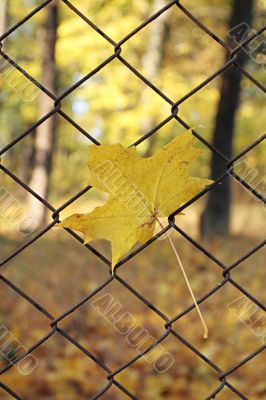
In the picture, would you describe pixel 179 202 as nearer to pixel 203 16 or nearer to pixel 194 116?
pixel 194 116

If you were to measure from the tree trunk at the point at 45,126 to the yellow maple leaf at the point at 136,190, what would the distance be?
26.4ft

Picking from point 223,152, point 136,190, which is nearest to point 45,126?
point 223,152

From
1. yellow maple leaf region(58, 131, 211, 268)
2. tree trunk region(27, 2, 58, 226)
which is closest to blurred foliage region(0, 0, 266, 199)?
tree trunk region(27, 2, 58, 226)

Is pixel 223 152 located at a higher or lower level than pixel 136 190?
higher

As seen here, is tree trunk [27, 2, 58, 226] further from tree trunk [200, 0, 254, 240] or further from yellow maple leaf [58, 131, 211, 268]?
yellow maple leaf [58, 131, 211, 268]

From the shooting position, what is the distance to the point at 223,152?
7551 millimetres

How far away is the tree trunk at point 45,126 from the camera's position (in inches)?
366

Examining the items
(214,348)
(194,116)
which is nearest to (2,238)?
(194,116)

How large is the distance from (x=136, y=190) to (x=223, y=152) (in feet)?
21.7

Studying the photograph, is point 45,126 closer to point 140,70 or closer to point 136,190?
point 140,70

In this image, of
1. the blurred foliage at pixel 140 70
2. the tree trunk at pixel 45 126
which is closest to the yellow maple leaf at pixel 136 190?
the blurred foliage at pixel 140 70

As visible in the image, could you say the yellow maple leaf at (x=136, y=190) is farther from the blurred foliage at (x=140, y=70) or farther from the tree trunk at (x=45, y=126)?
the tree trunk at (x=45, y=126)

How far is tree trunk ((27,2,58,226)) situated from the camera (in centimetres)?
930

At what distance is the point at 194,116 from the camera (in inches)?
406
